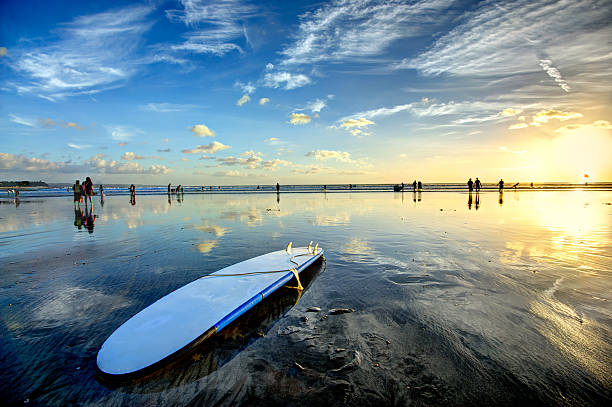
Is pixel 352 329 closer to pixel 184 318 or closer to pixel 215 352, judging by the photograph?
pixel 215 352

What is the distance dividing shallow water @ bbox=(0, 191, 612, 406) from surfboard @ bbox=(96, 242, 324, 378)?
0.58 feet

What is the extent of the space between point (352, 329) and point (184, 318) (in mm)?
2058

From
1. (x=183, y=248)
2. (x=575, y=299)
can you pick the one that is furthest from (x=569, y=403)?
(x=183, y=248)

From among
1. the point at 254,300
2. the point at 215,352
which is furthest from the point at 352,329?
the point at 215,352

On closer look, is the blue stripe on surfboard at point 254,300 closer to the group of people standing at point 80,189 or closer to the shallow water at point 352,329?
the shallow water at point 352,329

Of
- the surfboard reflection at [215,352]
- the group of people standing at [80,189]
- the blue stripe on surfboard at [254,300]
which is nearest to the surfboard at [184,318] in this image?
the blue stripe on surfboard at [254,300]

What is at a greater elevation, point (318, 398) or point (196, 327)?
point (196, 327)

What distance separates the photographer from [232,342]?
3150mm

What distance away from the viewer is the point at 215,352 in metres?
2.96

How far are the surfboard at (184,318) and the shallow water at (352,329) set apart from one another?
18cm

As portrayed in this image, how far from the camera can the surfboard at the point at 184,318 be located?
8.61ft

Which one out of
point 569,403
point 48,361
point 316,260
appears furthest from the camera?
point 316,260

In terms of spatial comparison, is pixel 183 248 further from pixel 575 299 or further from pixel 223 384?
pixel 575 299

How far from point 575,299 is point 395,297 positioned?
8.65 feet
